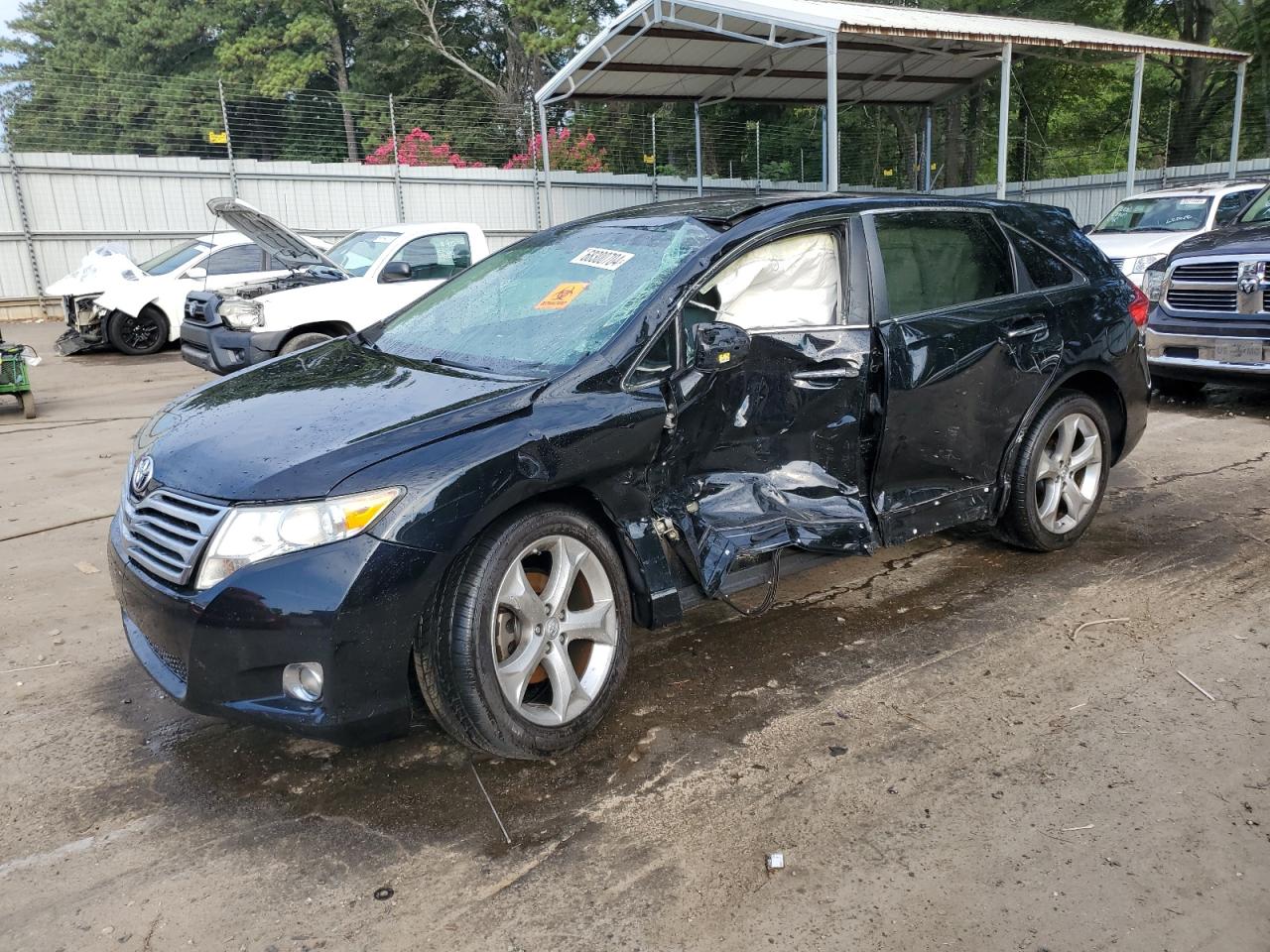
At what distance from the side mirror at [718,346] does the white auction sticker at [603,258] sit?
0.56m

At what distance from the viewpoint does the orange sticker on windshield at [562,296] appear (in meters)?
3.71

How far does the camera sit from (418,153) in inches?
804

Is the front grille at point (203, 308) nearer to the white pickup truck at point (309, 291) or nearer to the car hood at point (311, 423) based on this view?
the white pickup truck at point (309, 291)

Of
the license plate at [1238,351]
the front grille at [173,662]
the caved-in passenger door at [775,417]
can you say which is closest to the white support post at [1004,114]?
the license plate at [1238,351]

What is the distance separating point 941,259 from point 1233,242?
194 inches

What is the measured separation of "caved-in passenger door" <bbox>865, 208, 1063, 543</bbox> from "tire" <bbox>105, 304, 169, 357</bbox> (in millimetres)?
11502

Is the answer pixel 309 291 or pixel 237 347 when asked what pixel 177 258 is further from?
pixel 237 347

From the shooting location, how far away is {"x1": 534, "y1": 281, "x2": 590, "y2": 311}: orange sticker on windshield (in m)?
3.71

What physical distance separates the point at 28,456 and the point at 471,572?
20.3 ft

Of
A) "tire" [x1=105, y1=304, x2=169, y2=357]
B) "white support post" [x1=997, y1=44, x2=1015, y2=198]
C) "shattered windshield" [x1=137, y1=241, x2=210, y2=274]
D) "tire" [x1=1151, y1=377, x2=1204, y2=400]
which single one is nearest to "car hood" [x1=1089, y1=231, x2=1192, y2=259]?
"tire" [x1=1151, y1=377, x2=1204, y2=400]

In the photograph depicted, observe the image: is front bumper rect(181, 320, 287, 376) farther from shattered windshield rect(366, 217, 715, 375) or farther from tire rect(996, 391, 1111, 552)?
tire rect(996, 391, 1111, 552)

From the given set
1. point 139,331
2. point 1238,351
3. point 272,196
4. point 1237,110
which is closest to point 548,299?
point 1238,351

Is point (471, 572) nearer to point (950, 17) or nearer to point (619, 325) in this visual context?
point (619, 325)

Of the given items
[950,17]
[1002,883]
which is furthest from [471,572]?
[950,17]
